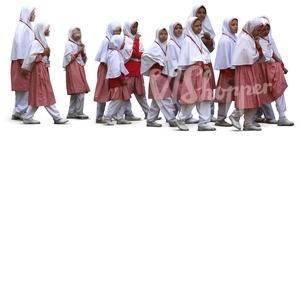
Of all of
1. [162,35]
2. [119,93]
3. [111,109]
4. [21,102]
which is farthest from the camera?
[21,102]

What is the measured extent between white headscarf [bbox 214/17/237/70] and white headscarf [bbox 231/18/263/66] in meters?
0.63

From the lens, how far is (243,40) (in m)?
11.1

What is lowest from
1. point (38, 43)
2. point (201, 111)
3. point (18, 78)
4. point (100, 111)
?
point (100, 111)

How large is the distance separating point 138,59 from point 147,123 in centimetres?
103

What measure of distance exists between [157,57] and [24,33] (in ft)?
7.60

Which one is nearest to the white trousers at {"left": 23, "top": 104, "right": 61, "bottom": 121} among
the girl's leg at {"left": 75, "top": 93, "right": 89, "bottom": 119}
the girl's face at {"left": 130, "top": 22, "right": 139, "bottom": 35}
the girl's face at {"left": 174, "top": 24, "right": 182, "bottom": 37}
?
the girl's leg at {"left": 75, "top": 93, "right": 89, "bottom": 119}

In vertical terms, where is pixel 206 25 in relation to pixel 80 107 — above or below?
above

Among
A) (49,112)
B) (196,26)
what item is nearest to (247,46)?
(196,26)

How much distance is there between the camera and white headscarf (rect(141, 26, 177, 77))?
38.6 ft

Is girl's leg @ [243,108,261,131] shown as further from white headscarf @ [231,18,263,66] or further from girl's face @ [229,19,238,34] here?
girl's face @ [229,19,238,34]

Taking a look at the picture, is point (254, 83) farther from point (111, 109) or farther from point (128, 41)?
point (111, 109)

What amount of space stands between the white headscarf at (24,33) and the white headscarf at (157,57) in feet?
6.65

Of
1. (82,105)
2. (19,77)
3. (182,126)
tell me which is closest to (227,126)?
(182,126)

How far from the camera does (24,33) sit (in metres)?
12.6
